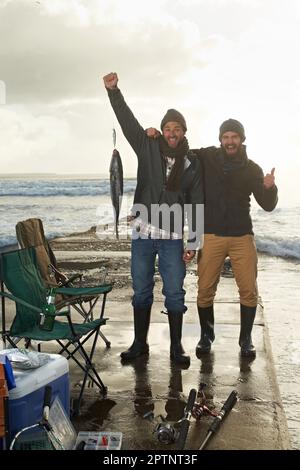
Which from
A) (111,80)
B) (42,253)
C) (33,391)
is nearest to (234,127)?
(111,80)

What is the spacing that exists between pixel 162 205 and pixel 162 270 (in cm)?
52

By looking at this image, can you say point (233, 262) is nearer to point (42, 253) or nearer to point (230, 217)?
point (230, 217)

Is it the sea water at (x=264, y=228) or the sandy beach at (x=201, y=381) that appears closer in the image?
the sandy beach at (x=201, y=381)

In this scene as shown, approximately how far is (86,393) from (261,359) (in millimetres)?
1495

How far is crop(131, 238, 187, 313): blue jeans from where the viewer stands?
15.4 feet

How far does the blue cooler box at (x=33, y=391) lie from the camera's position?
295 cm

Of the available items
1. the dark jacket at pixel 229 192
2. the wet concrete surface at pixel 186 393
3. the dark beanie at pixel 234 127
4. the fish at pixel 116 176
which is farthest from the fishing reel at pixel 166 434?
the dark beanie at pixel 234 127

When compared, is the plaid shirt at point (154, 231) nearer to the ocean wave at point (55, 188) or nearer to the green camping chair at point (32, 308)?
the green camping chair at point (32, 308)

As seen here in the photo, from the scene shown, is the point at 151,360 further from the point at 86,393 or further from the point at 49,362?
the point at 49,362

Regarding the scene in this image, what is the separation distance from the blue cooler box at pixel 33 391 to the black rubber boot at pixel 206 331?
1.71 m

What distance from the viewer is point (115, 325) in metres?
5.76

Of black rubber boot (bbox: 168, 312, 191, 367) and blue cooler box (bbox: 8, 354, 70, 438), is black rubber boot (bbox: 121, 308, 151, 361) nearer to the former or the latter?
black rubber boot (bbox: 168, 312, 191, 367)

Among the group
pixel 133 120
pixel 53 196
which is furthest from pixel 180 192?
pixel 53 196

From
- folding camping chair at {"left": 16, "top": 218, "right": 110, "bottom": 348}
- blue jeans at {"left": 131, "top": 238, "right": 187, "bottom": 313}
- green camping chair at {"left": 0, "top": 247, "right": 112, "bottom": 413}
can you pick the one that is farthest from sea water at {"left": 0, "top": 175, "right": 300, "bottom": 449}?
folding camping chair at {"left": 16, "top": 218, "right": 110, "bottom": 348}
